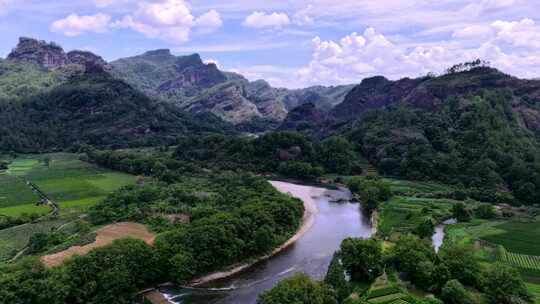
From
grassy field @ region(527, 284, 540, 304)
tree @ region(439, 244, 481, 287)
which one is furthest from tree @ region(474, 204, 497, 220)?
tree @ region(439, 244, 481, 287)

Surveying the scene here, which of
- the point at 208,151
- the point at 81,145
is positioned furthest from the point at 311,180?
the point at 81,145

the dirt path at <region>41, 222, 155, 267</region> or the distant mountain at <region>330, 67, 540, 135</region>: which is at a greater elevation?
the distant mountain at <region>330, 67, 540, 135</region>

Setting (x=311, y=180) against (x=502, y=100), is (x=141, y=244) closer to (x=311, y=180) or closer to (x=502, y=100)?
(x=311, y=180)

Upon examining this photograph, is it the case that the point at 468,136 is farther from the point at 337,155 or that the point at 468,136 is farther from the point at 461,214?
the point at 461,214

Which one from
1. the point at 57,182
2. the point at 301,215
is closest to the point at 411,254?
the point at 301,215

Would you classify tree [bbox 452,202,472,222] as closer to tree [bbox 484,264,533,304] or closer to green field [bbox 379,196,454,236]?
green field [bbox 379,196,454,236]

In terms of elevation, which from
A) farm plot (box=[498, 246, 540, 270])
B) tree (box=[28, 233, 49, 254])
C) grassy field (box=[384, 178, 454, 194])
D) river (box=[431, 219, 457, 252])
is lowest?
river (box=[431, 219, 457, 252])
